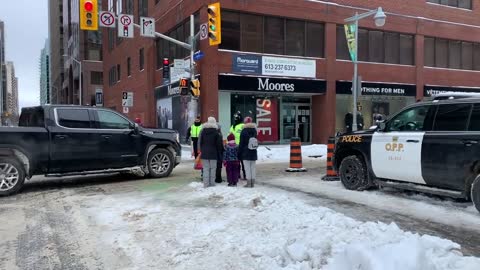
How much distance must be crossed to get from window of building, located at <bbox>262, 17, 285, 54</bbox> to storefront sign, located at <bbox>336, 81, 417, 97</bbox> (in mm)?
4270

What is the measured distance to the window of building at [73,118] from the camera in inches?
437

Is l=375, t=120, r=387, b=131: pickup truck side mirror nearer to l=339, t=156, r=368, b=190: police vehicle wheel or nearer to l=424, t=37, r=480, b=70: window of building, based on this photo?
l=339, t=156, r=368, b=190: police vehicle wheel

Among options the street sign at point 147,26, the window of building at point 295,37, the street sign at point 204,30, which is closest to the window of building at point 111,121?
the street sign at point 147,26

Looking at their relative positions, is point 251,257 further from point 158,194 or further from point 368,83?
point 368,83

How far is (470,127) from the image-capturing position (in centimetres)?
763

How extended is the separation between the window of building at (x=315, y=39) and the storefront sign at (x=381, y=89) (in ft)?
7.08

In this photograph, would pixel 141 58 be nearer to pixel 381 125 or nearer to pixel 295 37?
pixel 295 37

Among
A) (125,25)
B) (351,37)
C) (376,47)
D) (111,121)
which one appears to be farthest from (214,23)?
Result: (376,47)

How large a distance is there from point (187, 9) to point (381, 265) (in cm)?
2296

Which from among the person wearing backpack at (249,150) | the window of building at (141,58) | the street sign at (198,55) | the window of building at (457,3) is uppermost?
the window of building at (457,3)

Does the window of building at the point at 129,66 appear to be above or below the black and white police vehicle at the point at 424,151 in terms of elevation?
above

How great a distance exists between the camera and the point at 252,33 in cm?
2392

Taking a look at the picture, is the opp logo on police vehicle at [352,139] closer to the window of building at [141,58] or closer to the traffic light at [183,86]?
the traffic light at [183,86]

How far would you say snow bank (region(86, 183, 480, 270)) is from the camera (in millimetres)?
4660
